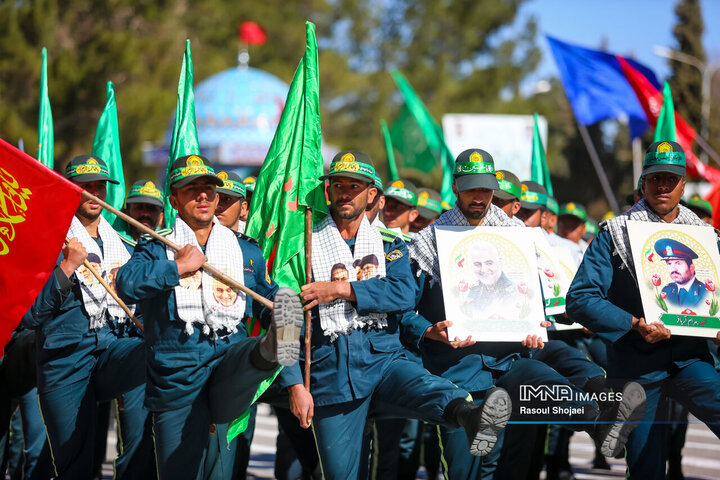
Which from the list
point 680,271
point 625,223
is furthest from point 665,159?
point 680,271

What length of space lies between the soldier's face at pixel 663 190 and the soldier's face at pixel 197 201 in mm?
2755

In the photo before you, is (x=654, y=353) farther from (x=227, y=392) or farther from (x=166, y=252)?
(x=166, y=252)

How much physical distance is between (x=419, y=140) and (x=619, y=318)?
8.09 m

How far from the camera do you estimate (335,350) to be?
575 cm

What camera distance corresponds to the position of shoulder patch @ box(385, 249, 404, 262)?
237 inches

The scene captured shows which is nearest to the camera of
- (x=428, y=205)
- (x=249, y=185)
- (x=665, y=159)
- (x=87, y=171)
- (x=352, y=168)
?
(x=352, y=168)

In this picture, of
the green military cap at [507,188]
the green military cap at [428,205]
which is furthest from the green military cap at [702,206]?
the green military cap at [428,205]

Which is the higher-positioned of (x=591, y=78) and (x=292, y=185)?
(x=591, y=78)

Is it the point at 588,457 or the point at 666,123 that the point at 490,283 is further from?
the point at 588,457

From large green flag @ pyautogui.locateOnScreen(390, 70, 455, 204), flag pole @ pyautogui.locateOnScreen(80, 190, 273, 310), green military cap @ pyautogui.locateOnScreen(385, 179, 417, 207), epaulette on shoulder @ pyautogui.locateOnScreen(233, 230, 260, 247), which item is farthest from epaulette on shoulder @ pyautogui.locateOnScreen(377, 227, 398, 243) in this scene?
large green flag @ pyautogui.locateOnScreen(390, 70, 455, 204)

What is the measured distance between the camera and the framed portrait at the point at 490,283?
20.0ft

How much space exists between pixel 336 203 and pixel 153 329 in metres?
1.32

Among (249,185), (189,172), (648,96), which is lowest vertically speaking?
(189,172)

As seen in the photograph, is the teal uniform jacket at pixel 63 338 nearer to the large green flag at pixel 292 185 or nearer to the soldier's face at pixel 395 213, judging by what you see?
the large green flag at pixel 292 185
